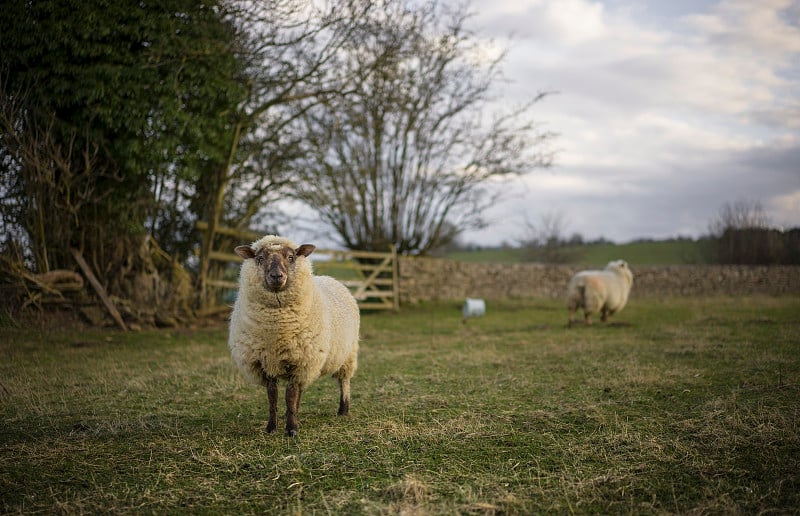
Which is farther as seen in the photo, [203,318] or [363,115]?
[363,115]

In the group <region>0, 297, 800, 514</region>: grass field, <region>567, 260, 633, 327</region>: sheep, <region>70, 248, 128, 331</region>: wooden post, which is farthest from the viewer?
<region>567, 260, 633, 327</region>: sheep

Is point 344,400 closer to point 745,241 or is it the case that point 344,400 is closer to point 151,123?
point 151,123

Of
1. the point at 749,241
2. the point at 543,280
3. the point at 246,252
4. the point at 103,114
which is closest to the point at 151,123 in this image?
the point at 103,114

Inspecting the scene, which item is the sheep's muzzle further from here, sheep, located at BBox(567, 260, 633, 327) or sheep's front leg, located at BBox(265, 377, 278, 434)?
sheep, located at BBox(567, 260, 633, 327)

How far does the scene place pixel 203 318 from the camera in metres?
14.0

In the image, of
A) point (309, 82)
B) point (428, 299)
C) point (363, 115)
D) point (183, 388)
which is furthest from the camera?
point (428, 299)

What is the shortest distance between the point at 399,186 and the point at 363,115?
13.0 feet

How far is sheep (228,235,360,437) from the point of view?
4.97 metres

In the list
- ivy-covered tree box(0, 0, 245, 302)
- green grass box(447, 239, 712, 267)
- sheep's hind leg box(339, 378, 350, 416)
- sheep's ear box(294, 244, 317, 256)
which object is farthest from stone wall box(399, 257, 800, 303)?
sheep's ear box(294, 244, 317, 256)

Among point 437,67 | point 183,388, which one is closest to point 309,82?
point 437,67

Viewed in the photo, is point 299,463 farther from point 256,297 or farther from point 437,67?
point 437,67

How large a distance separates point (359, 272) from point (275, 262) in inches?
587

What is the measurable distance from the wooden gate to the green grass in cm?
1866

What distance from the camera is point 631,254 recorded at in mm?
46219
